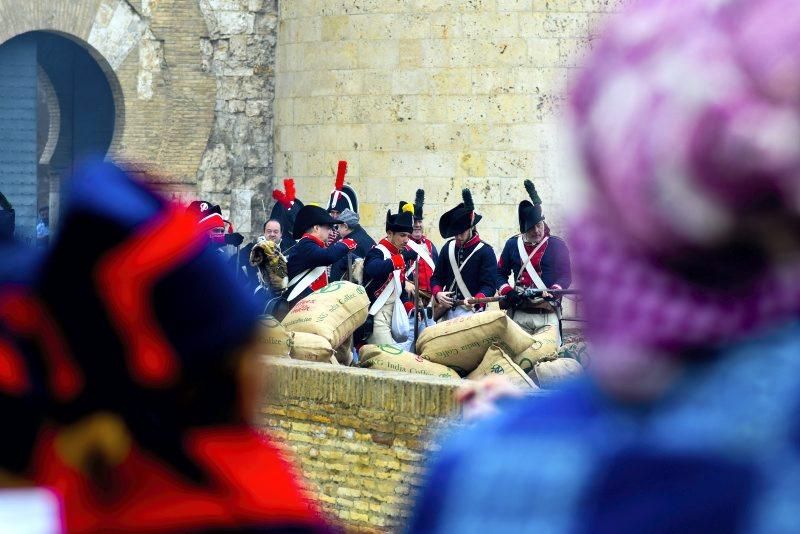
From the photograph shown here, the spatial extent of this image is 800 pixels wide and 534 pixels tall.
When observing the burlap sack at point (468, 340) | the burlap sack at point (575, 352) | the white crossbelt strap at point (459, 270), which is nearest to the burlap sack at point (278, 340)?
Answer: the burlap sack at point (468, 340)

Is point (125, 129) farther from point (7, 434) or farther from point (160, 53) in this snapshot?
point (7, 434)

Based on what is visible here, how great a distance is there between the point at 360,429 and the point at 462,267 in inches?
209

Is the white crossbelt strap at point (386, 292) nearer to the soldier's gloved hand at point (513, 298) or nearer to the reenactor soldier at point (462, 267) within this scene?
the reenactor soldier at point (462, 267)

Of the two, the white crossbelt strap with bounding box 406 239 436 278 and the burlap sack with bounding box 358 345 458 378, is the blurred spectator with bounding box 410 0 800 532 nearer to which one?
the burlap sack with bounding box 358 345 458 378

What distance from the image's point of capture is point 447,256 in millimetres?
12820

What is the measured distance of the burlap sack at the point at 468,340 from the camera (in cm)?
938

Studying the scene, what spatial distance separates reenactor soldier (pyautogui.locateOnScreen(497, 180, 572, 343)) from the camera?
12281 mm

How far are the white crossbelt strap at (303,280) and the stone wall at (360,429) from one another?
11.7 feet

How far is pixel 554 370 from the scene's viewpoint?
29.7 ft

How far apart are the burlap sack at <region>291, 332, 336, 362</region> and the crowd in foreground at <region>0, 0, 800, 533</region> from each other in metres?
7.24

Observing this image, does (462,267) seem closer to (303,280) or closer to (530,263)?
(530,263)

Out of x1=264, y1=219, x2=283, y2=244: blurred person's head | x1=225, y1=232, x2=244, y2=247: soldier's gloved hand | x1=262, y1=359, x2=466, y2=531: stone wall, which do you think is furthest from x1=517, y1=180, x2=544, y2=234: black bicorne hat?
x1=262, y1=359, x2=466, y2=531: stone wall

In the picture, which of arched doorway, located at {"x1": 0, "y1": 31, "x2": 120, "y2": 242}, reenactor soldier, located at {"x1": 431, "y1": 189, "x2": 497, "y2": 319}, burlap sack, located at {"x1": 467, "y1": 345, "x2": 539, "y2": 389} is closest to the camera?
burlap sack, located at {"x1": 467, "y1": 345, "x2": 539, "y2": 389}

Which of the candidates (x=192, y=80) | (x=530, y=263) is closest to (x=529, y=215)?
(x=530, y=263)
